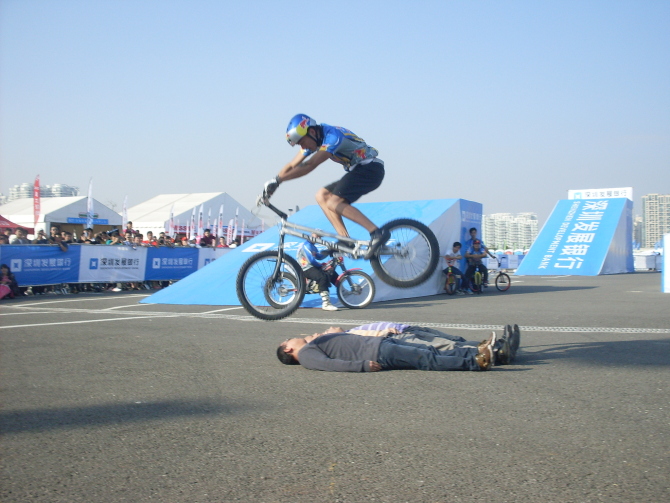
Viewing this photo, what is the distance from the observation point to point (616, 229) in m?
29.8

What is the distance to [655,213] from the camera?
311ft

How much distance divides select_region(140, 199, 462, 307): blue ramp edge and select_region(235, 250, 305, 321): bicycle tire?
5231 mm

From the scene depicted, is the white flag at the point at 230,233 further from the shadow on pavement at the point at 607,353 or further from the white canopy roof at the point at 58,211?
the shadow on pavement at the point at 607,353

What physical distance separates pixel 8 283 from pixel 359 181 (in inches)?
511

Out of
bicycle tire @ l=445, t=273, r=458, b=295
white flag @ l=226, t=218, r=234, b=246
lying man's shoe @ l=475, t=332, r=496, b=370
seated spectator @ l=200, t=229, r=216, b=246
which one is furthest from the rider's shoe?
white flag @ l=226, t=218, r=234, b=246

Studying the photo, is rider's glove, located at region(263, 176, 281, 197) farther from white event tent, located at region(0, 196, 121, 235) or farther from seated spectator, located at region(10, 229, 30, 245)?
white event tent, located at region(0, 196, 121, 235)

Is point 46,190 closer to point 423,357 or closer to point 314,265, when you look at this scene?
point 314,265

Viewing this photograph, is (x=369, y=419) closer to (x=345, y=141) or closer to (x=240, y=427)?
(x=240, y=427)

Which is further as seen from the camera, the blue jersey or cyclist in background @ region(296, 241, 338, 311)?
cyclist in background @ region(296, 241, 338, 311)

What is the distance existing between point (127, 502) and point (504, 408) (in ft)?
8.39

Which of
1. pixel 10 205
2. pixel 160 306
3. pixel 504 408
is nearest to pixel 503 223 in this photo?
pixel 10 205

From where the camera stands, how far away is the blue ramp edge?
13094mm

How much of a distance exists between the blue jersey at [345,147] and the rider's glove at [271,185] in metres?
0.75

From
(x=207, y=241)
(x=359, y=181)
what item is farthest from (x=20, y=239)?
(x=359, y=181)
